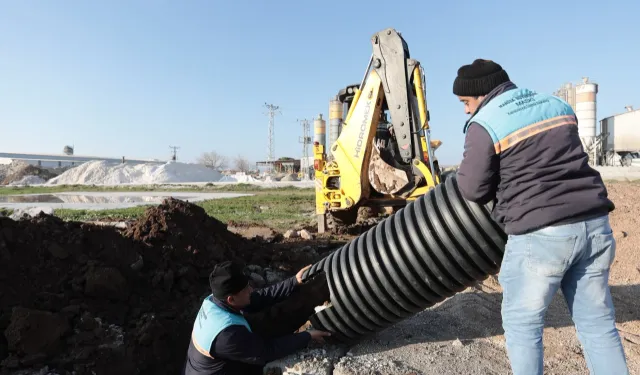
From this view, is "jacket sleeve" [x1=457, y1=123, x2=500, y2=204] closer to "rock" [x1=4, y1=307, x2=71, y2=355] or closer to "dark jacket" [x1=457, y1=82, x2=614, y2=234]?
"dark jacket" [x1=457, y1=82, x2=614, y2=234]

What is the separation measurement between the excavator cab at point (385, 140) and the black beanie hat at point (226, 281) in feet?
15.7

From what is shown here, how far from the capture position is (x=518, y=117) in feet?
7.35

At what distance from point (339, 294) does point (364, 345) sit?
529 millimetres

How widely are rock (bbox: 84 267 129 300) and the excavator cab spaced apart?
170 inches

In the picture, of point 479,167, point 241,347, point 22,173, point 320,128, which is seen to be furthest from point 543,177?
point 22,173

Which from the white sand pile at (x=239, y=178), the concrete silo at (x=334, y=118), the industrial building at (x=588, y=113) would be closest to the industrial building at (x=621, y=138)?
the industrial building at (x=588, y=113)

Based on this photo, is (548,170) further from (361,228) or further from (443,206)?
(361,228)

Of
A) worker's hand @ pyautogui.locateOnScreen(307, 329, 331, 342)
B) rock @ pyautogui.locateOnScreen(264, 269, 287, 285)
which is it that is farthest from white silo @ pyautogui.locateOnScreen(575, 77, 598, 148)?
worker's hand @ pyautogui.locateOnScreen(307, 329, 331, 342)

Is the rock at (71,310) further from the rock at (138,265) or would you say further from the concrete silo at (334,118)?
the concrete silo at (334,118)

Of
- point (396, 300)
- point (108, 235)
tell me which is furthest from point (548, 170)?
point (108, 235)

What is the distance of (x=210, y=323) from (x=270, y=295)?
740 millimetres

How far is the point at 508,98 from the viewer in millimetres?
2309

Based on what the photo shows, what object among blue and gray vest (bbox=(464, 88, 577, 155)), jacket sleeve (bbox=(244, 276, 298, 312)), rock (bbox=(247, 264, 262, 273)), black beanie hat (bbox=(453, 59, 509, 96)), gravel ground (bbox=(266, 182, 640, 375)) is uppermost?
black beanie hat (bbox=(453, 59, 509, 96))

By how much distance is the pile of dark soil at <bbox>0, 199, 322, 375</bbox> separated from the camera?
3529 mm
